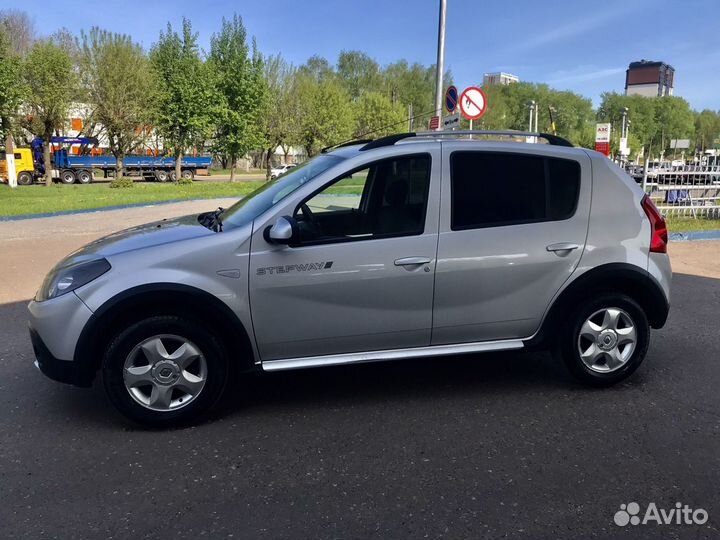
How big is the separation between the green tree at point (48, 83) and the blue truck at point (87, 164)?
5.70m

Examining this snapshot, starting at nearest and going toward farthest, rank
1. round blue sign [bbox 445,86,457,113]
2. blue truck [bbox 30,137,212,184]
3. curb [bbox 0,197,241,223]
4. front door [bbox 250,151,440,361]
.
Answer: front door [bbox 250,151,440,361], round blue sign [bbox 445,86,457,113], curb [bbox 0,197,241,223], blue truck [bbox 30,137,212,184]

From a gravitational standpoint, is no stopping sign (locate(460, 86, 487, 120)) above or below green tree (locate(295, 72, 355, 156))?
below

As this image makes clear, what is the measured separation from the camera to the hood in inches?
148

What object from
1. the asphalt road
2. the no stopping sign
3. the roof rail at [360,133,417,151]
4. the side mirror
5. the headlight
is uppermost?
the no stopping sign

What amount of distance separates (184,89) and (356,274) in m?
32.5

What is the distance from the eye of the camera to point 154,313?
3.63m

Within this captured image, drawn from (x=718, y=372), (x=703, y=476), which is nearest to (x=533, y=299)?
(x=703, y=476)

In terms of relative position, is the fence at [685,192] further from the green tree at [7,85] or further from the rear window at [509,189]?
the green tree at [7,85]

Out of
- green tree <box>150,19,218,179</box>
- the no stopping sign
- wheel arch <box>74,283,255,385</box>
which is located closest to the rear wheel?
green tree <box>150,19,218,179</box>

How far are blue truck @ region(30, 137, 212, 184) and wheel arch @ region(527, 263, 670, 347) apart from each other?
37.3 meters

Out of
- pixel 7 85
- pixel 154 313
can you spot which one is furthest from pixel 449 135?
pixel 7 85

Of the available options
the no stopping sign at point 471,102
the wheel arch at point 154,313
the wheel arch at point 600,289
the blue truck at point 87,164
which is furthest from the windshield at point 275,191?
the blue truck at point 87,164

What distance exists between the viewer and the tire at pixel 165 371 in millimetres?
3564

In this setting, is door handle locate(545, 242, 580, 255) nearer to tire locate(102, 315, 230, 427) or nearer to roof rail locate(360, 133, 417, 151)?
roof rail locate(360, 133, 417, 151)
